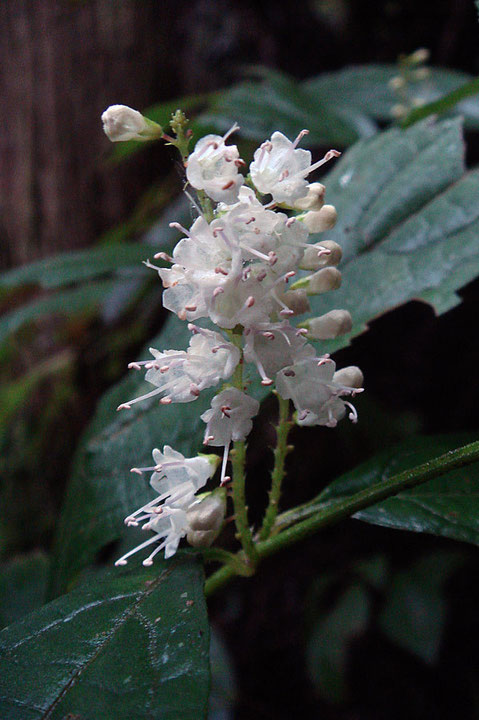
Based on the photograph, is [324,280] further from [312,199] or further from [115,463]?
[115,463]

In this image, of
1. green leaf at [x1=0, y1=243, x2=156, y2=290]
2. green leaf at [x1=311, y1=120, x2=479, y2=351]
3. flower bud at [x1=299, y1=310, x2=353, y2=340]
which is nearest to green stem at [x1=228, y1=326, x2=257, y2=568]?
flower bud at [x1=299, y1=310, x2=353, y2=340]

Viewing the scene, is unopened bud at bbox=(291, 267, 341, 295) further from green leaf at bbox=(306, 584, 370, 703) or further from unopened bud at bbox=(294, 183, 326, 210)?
green leaf at bbox=(306, 584, 370, 703)

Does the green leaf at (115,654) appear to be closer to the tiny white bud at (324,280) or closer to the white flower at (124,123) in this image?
the tiny white bud at (324,280)

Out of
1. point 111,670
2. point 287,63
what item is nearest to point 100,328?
point 287,63

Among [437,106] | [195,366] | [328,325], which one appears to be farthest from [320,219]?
[437,106]

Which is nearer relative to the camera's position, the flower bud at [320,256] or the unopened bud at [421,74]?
the flower bud at [320,256]

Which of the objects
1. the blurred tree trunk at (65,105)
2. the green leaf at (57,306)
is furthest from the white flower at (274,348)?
the blurred tree trunk at (65,105)

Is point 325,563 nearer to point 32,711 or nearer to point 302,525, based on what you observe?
point 302,525
